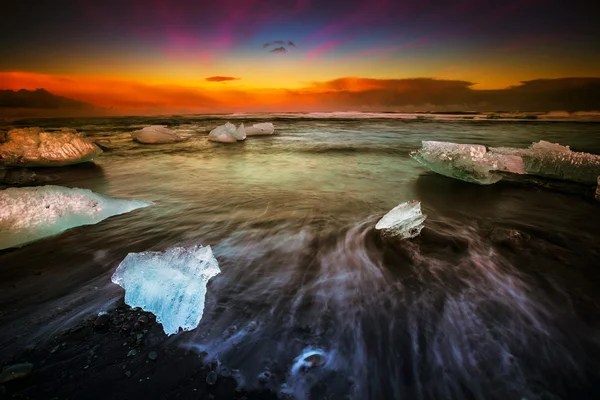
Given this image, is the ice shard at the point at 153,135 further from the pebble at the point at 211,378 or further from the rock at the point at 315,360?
the rock at the point at 315,360

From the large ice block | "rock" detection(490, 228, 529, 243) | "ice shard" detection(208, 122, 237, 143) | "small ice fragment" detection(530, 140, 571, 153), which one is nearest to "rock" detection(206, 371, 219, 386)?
"rock" detection(490, 228, 529, 243)

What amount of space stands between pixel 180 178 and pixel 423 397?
762cm

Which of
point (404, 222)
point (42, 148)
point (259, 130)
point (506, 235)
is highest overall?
point (259, 130)

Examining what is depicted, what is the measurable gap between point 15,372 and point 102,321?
0.50 m

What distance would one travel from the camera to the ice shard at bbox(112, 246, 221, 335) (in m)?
2.09

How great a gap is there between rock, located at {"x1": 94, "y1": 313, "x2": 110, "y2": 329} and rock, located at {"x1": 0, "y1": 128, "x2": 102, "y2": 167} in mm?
8974

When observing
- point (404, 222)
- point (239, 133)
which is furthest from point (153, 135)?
point (404, 222)

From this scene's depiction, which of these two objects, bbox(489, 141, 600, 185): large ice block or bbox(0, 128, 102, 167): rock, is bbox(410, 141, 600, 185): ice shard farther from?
bbox(0, 128, 102, 167): rock

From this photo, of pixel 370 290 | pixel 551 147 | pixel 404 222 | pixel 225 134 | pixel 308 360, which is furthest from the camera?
pixel 225 134

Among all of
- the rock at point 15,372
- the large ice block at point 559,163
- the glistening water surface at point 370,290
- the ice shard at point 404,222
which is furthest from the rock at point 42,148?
the large ice block at point 559,163

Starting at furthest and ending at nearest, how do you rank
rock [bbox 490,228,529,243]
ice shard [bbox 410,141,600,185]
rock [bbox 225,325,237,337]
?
ice shard [bbox 410,141,600,185], rock [bbox 490,228,529,243], rock [bbox 225,325,237,337]

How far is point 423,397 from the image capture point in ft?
5.26

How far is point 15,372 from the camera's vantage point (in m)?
1.65

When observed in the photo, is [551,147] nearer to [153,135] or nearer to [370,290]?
[370,290]
